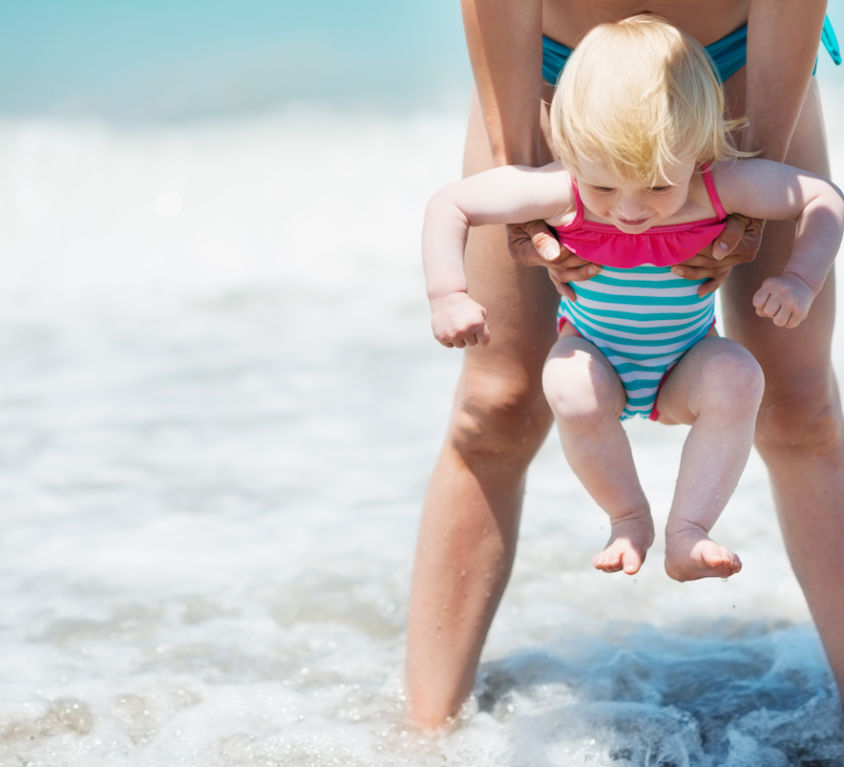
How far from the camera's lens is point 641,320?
217 cm

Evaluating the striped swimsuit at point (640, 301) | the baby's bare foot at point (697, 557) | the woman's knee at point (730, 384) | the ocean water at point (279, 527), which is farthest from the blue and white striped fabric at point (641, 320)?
the ocean water at point (279, 527)

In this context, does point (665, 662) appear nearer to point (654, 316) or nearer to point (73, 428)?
point (654, 316)

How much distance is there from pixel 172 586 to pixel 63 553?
393mm

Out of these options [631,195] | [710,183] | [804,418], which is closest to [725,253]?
[710,183]

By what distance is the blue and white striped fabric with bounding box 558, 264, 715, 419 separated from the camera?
2152 millimetres

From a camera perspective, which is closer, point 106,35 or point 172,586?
point 172,586

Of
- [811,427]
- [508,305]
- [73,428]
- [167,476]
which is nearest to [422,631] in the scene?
[508,305]

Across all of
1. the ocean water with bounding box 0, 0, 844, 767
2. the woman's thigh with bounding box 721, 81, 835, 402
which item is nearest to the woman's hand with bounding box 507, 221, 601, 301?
the woman's thigh with bounding box 721, 81, 835, 402

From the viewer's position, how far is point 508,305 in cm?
239

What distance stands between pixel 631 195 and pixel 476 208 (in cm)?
27

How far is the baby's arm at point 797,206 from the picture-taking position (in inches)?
77.7

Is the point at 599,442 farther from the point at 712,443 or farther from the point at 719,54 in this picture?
the point at 719,54

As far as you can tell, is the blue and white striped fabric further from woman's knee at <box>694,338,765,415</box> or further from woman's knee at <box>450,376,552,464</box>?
woman's knee at <box>450,376,552,464</box>

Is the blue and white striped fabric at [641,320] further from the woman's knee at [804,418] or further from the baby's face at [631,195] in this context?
the woman's knee at [804,418]
